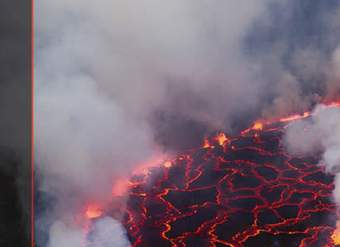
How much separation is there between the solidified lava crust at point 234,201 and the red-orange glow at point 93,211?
0.64 m

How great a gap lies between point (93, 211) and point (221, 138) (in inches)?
214

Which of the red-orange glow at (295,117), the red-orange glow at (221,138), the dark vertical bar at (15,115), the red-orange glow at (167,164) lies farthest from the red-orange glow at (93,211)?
the dark vertical bar at (15,115)

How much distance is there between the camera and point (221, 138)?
47.4 feet

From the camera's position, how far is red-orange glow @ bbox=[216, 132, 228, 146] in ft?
46.7

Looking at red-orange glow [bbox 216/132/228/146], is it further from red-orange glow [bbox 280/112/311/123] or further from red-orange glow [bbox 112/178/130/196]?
red-orange glow [bbox 112/178/130/196]

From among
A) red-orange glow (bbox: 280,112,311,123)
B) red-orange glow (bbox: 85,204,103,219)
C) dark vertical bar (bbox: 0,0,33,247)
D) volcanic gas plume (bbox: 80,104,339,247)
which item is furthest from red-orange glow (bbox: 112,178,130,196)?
dark vertical bar (bbox: 0,0,33,247)

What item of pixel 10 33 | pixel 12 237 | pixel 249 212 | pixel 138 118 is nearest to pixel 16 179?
pixel 12 237

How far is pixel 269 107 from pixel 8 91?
15.3 meters

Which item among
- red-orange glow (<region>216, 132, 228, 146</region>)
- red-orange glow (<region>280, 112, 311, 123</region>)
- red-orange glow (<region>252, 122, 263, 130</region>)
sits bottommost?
red-orange glow (<region>216, 132, 228, 146</region>)

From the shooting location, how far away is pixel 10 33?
0.89m

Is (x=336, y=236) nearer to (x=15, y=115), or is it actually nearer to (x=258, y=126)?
(x=258, y=126)

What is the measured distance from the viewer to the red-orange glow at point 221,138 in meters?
14.2

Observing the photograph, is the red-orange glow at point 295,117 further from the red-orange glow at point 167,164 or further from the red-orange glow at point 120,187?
the red-orange glow at point 120,187

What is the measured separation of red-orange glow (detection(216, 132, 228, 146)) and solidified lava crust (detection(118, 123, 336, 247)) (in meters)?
0.31
